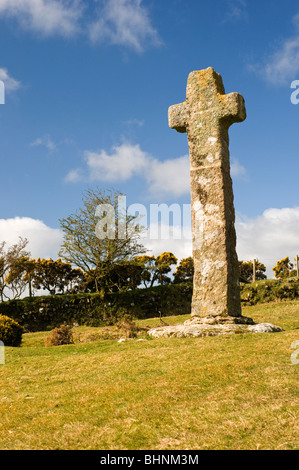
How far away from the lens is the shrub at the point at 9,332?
1380 centimetres

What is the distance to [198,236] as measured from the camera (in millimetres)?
9930

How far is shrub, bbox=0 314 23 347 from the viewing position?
13.8 metres

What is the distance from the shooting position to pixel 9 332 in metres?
14.0

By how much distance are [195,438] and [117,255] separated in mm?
25036

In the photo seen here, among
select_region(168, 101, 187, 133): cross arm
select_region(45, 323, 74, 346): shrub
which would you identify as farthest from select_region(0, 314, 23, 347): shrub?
select_region(168, 101, 187, 133): cross arm

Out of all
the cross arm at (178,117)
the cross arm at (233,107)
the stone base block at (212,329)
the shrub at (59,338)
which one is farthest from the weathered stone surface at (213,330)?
the cross arm at (178,117)

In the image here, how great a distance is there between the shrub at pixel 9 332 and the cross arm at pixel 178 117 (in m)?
9.00

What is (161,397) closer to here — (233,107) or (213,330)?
(213,330)

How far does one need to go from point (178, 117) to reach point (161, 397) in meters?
7.70

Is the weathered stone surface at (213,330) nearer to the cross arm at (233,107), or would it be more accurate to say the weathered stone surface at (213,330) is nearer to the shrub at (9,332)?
the cross arm at (233,107)

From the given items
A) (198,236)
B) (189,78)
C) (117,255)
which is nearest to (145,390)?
(198,236)

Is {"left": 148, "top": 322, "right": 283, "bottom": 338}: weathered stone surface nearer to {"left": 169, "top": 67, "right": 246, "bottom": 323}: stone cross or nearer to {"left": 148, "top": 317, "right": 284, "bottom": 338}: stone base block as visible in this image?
{"left": 148, "top": 317, "right": 284, "bottom": 338}: stone base block

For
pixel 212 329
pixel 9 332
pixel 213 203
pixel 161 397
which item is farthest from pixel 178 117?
pixel 9 332

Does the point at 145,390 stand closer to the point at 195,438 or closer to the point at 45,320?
the point at 195,438
